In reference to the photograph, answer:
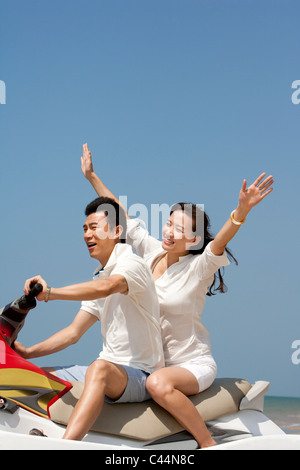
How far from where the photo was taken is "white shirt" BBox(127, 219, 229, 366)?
3.14 meters

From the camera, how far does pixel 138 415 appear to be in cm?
281

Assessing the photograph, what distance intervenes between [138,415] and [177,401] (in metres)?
0.22

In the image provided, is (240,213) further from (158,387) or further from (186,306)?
(158,387)

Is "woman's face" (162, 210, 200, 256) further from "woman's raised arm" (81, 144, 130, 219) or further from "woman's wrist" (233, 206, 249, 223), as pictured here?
"woman's raised arm" (81, 144, 130, 219)

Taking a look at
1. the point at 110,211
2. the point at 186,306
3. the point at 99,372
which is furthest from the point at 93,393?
the point at 110,211

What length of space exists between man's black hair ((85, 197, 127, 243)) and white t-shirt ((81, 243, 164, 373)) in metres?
0.24

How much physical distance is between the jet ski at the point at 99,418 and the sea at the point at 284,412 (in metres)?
8.75

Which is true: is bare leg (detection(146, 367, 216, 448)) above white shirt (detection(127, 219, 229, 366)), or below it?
below

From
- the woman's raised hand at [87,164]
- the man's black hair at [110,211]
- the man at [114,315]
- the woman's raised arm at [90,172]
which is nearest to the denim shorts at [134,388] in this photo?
the man at [114,315]

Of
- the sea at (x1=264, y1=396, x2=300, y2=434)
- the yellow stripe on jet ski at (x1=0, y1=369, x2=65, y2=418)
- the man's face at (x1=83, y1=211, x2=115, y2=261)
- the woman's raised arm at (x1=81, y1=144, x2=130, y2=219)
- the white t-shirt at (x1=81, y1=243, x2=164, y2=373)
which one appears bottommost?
the sea at (x1=264, y1=396, x2=300, y2=434)

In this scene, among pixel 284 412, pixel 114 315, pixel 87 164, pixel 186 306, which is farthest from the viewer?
pixel 284 412

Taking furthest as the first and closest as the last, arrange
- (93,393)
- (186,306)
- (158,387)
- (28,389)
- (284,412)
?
(284,412) < (186,306) < (28,389) < (158,387) < (93,393)

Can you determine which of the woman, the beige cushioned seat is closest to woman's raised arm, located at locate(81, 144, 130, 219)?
the woman
